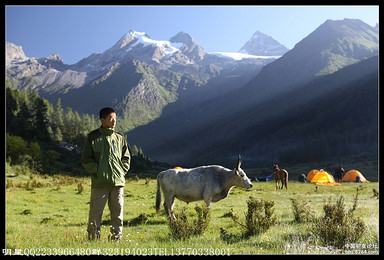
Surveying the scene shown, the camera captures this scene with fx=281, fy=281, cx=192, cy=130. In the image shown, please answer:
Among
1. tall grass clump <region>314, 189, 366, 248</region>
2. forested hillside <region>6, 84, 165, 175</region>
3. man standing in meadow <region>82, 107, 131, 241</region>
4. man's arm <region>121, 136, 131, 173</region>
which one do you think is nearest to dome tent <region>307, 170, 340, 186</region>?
tall grass clump <region>314, 189, 366, 248</region>

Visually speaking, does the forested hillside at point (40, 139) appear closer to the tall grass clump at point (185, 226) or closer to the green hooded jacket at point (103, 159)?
the green hooded jacket at point (103, 159)

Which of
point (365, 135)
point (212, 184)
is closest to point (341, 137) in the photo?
point (365, 135)

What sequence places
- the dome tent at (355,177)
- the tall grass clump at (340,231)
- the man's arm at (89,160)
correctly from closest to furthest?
1. the tall grass clump at (340,231)
2. the man's arm at (89,160)
3. the dome tent at (355,177)

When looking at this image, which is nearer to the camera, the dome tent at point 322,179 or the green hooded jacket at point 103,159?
the green hooded jacket at point 103,159

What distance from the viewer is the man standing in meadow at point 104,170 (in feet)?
24.5

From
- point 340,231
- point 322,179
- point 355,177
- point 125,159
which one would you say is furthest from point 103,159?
point 355,177

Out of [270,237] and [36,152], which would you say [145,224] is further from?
[36,152]

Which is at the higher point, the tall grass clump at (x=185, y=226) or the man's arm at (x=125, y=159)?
the man's arm at (x=125, y=159)

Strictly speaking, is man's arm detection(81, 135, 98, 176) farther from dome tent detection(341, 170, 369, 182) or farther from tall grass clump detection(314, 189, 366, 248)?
dome tent detection(341, 170, 369, 182)

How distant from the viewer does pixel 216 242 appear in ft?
24.9

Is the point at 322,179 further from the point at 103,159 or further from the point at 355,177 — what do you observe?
the point at 103,159

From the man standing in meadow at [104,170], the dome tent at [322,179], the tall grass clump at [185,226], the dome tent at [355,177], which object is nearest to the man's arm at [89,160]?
the man standing in meadow at [104,170]

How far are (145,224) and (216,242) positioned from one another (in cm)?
501

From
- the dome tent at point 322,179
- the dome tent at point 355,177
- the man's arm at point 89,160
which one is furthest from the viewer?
the dome tent at point 355,177
